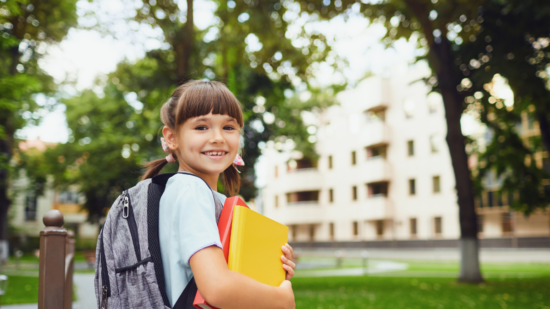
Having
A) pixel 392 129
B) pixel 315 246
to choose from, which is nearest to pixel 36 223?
pixel 315 246

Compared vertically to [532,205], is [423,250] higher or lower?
lower

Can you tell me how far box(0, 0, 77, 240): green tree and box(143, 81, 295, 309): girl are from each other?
854 cm

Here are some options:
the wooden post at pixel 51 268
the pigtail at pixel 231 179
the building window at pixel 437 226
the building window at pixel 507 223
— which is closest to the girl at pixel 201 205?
the pigtail at pixel 231 179

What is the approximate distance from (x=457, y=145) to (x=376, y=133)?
30.5 meters

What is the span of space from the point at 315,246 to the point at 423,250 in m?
13.4

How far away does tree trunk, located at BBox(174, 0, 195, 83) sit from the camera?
12.4m

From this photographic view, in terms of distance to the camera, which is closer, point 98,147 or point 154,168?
point 154,168

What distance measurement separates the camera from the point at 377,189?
45.3 m

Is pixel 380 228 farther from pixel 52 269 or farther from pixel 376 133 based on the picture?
pixel 52 269

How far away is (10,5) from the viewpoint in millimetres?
7656

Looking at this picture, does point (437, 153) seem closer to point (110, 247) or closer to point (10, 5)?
point (10, 5)

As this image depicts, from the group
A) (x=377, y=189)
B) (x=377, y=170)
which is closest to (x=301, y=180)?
(x=377, y=189)

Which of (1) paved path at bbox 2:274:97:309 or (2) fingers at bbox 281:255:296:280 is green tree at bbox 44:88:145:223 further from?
(2) fingers at bbox 281:255:296:280

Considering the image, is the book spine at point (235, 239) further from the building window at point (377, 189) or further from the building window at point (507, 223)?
the building window at point (377, 189)
